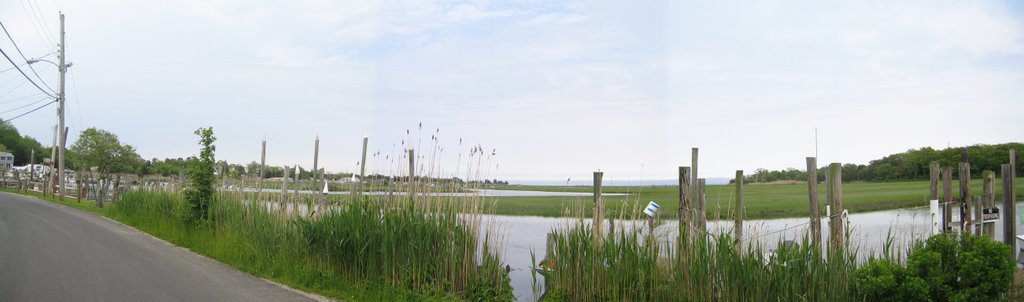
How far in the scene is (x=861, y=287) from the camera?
690cm

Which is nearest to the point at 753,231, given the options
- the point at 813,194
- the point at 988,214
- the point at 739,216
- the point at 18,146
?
the point at 739,216

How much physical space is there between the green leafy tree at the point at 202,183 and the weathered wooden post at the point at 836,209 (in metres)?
13.2

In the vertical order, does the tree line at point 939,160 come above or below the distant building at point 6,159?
below

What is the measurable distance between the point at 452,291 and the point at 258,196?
22.1 feet

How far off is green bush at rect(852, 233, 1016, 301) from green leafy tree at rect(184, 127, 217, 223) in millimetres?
13917

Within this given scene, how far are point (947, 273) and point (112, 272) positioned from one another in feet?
36.3

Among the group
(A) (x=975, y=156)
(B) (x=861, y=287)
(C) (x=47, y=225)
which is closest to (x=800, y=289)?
(B) (x=861, y=287)

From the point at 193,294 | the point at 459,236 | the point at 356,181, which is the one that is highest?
the point at 356,181

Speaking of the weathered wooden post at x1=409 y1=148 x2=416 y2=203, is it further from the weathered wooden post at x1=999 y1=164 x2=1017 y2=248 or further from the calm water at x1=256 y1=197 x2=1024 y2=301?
the weathered wooden post at x1=999 y1=164 x2=1017 y2=248

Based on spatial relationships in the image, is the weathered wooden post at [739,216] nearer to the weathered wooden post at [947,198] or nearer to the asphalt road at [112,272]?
the weathered wooden post at [947,198]

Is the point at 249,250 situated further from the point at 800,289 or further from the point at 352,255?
the point at 800,289

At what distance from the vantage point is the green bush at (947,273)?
249 inches

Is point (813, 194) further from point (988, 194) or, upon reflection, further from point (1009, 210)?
point (1009, 210)

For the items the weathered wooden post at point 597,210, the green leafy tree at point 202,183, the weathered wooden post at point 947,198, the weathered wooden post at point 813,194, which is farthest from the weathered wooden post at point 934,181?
the green leafy tree at point 202,183
